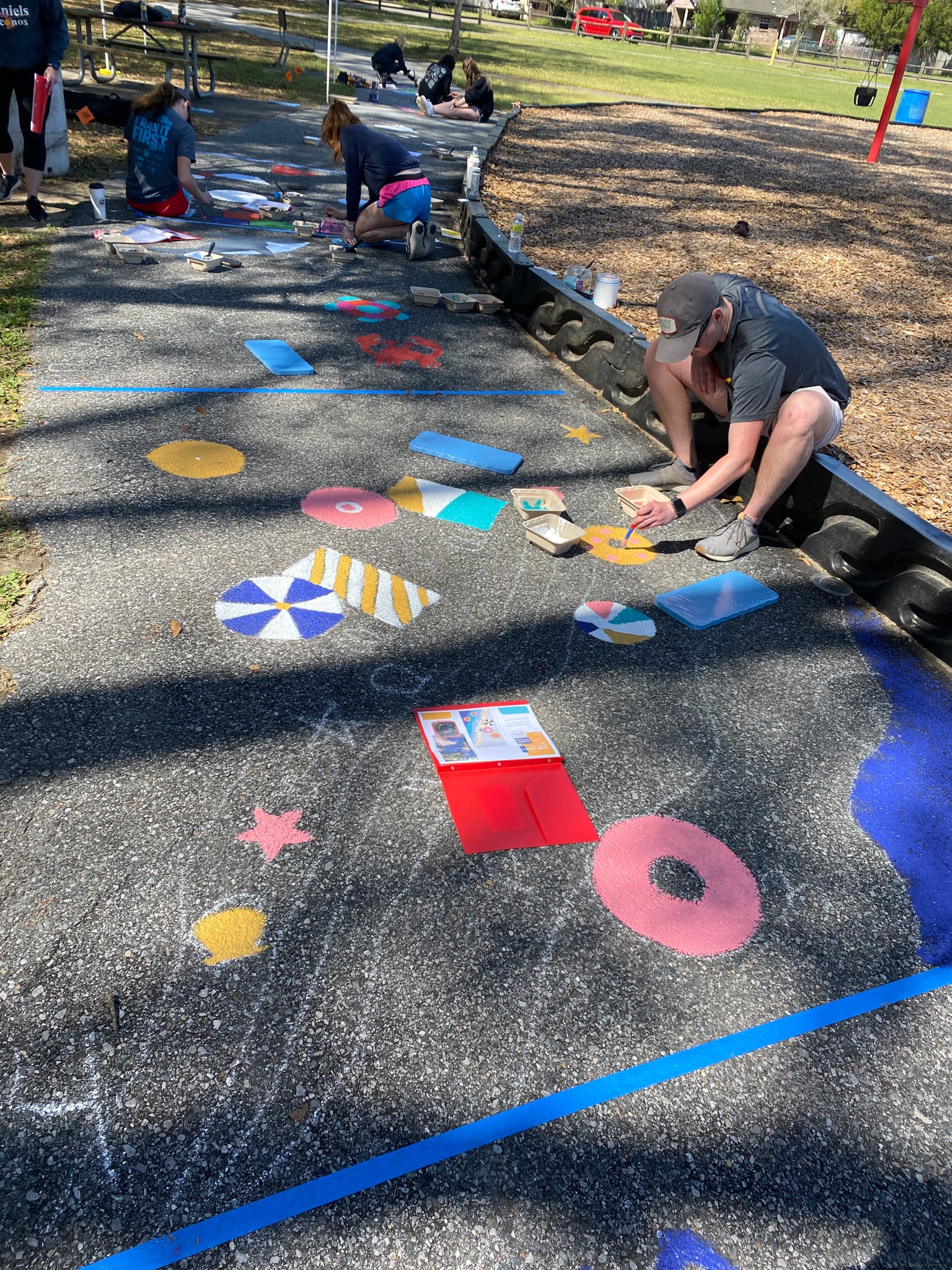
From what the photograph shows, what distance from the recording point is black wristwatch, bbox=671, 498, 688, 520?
139 inches

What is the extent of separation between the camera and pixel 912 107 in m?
20.0

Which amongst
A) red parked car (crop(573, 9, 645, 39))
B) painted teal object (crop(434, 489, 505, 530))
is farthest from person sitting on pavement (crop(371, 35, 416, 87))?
red parked car (crop(573, 9, 645, 39))

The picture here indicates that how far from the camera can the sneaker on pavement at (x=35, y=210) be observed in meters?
6.19

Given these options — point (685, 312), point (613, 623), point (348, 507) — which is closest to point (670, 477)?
point (685, 312)

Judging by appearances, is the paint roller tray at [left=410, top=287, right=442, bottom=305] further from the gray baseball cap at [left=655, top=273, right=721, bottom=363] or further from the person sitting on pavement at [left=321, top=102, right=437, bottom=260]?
the gray baseball cap at [left=655, top=273, right=721, bottom=363]

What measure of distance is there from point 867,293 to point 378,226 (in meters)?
4.12

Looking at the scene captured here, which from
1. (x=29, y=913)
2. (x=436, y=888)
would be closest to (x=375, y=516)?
(x=436, y=888)

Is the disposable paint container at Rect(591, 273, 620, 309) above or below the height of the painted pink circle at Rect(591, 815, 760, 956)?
above

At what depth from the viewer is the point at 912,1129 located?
176 cm

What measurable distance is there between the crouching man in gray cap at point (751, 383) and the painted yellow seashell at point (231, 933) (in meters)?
2.21

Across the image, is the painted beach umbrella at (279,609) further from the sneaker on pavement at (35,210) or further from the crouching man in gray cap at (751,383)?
the sneaker on pavement at (35,210)

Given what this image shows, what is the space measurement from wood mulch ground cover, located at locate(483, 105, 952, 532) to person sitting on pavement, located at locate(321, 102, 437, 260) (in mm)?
1014

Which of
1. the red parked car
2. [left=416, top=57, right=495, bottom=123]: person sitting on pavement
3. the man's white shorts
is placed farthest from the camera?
the red parked car

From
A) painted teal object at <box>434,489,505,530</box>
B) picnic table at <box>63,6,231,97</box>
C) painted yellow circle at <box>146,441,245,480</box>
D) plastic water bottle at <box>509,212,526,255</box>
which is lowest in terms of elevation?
painted teal object at <box>434,489,505,530</box>
